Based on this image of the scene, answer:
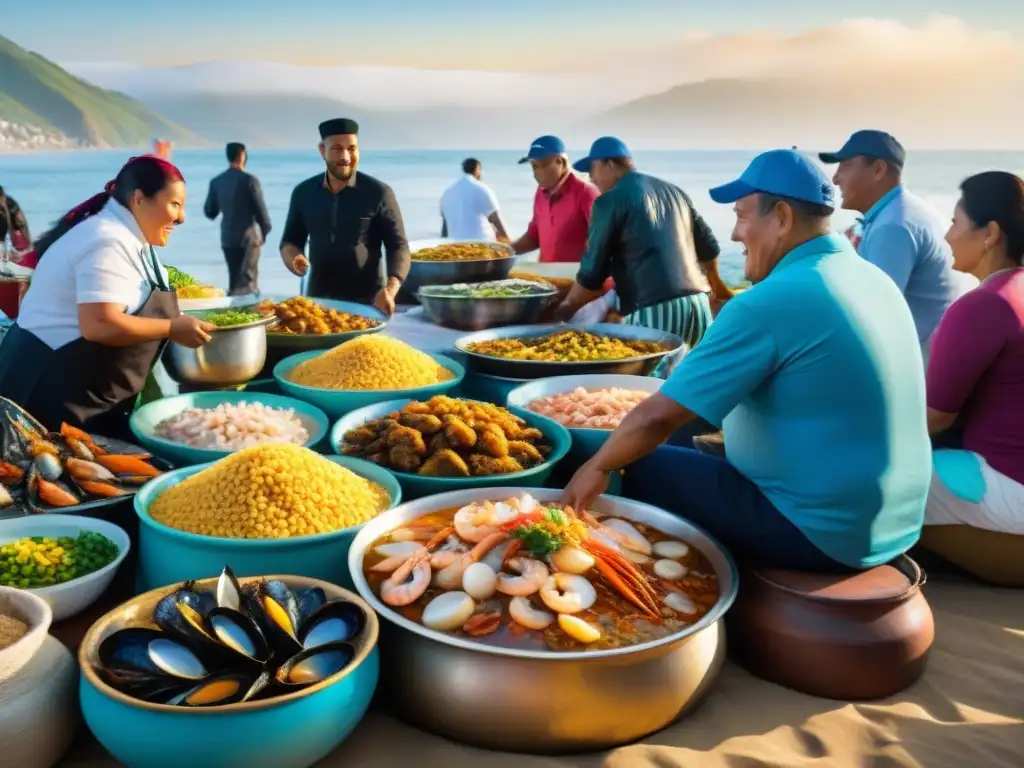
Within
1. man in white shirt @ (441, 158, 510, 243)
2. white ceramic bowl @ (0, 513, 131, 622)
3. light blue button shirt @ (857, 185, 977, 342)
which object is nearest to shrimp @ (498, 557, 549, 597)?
white ceramic bowl @ (0, 513, 131, 622)

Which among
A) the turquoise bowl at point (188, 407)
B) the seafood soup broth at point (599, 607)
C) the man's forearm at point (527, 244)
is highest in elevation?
the man's forearm at point (527, 244)

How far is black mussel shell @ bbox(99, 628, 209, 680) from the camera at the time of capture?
65.0 inches

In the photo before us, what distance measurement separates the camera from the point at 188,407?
3104 mm

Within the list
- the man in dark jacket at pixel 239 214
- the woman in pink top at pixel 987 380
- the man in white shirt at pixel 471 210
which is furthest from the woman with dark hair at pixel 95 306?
the man in dark jacket at pixel 239 214

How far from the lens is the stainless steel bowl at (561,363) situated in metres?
3.48

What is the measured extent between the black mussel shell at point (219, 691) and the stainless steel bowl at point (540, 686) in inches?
13.7

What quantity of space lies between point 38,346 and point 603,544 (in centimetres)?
214

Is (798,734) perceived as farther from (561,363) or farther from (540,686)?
(561,363)

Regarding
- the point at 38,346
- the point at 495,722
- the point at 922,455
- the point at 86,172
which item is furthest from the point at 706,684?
the point at 86,172

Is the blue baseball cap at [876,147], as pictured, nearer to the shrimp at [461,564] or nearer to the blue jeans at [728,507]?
the blue jeans at [728,507]

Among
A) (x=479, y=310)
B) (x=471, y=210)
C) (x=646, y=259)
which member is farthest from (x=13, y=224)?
(x=646, y=259)

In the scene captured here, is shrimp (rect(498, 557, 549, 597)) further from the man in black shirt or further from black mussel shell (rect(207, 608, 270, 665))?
the man in black shirt

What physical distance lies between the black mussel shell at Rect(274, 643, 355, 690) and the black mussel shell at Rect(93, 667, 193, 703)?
7.5 inches

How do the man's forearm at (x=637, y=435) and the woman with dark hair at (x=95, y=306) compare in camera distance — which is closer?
the man's forearm at (x=637, y=435)
